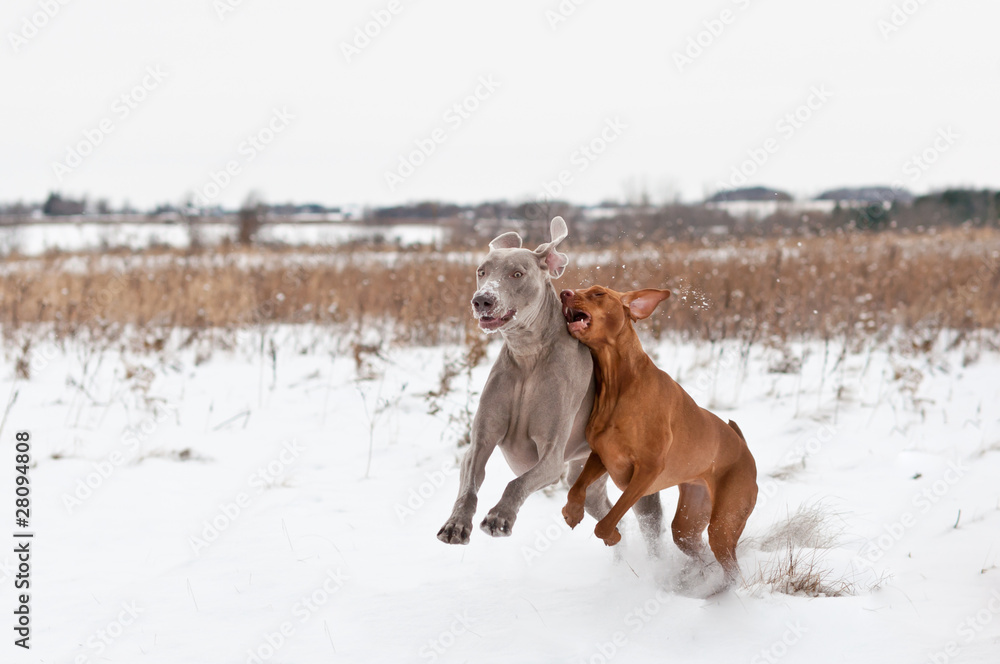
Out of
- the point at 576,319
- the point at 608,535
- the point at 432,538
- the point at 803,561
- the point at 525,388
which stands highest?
the point at 576,319

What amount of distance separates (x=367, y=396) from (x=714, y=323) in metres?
3.60

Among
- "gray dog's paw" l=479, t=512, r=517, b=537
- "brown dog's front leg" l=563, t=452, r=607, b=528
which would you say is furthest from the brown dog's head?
"gray dog's paw" l=479, t=512, r=517, b=537

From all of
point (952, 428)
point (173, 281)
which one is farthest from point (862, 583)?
point (173, 281)

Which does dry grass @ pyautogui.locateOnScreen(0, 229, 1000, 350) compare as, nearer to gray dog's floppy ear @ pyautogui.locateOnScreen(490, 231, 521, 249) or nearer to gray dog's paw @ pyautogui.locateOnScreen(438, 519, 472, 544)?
gray dog's floppy ear @ pyautogui.locateOnScreen(490, 231, 521, 249)

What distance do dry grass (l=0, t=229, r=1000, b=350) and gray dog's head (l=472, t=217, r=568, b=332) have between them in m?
4.07

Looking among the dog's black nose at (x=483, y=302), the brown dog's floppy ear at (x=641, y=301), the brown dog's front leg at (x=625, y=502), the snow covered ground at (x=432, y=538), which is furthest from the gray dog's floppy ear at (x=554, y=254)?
the snow covered ground at (x=432, y=538)

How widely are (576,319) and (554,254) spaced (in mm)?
242

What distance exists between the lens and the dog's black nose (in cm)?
224

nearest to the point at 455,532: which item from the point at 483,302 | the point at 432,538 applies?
the point at 483,302

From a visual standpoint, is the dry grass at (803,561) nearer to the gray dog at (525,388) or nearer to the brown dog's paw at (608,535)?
the brown dog's paw at (608,535)

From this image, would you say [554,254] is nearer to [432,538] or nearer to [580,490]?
[580,490]

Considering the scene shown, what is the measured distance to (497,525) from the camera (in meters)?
2.20

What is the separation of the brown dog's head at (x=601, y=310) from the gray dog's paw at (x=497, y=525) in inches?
27.0

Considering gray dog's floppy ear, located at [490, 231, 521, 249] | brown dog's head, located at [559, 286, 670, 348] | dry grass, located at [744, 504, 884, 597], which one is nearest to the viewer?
brown dog's head, located at [559, 286, 670, 348]
